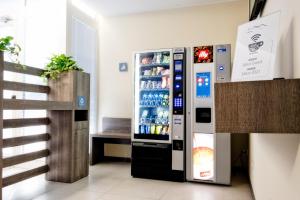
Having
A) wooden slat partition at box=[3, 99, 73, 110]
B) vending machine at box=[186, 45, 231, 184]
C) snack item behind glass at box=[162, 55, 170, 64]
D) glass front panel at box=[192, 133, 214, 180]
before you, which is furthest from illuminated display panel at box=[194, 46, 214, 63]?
wooden slat partition at box=[3, 99, 73, 110]

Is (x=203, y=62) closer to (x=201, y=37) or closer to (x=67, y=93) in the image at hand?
(x=201, y=37)

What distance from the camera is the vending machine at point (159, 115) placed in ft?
12.4

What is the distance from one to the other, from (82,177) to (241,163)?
9.39 ft

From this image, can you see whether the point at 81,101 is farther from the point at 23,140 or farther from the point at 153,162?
the point at 153,162

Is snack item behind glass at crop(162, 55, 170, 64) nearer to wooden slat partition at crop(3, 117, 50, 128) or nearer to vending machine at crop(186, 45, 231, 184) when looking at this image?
vending machine at crop(186, 45, 231, 184)

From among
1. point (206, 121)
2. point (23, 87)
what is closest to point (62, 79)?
point (23, 87)

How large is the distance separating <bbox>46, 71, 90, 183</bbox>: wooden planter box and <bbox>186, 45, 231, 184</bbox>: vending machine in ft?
5.73

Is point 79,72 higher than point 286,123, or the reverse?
point 79,72

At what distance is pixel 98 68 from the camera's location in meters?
5.39

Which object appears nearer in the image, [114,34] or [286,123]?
[286,123]

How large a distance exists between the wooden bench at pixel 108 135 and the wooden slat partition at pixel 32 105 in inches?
53.1

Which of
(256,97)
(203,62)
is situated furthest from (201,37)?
(256,97)

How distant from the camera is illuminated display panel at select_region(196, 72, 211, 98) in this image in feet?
12.0

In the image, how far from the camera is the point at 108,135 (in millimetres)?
4562
